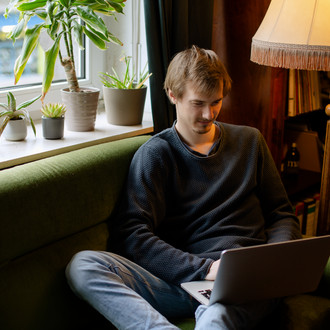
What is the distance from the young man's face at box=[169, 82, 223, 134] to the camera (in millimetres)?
1826

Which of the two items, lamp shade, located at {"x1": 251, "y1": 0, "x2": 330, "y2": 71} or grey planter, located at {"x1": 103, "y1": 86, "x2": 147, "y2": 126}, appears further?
grey planter, located at {"x1": 103, "y1": 86, "x2": 147, "y2": 126}

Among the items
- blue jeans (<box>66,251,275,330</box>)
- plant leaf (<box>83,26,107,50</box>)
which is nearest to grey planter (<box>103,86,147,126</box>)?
plant leaf (<box>83,26,107,50</box>)

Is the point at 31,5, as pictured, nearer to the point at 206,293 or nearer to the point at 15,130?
the point at 15,130

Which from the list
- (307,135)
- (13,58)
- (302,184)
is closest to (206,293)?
(13,58)

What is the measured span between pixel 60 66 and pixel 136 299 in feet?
3.91

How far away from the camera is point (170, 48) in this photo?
7.21ft

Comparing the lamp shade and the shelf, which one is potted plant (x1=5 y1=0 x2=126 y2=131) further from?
the shelf

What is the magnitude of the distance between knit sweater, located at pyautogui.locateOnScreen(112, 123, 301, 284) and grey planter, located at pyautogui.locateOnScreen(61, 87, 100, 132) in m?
0.32

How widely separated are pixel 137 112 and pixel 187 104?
0.43 metres

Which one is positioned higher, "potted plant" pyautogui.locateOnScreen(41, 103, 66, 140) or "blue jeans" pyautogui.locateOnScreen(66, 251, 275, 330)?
"potted plant" pyautogui.locateOnScreen(41, 103, 66, 140)

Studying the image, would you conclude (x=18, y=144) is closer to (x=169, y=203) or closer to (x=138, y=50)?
(x=169, y=203)

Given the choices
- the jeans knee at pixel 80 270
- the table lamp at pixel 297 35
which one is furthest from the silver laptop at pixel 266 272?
the table lamp at pixel 297 35

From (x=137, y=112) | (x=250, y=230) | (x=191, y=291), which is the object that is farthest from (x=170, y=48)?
(x=191, y=291)

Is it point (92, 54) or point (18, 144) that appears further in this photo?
point (92, 54)
